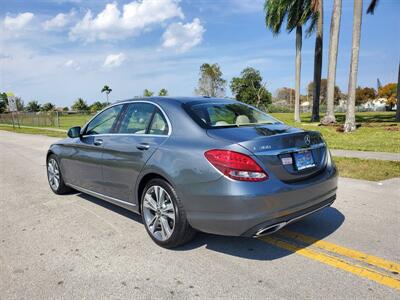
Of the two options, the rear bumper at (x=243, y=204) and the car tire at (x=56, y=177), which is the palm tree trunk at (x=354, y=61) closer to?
the car tire at (x=56, y=177)

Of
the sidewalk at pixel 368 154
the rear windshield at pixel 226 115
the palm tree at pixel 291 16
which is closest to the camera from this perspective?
the rear windshield at pixel 226 115

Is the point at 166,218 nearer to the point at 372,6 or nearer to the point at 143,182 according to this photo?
the point at 143,182

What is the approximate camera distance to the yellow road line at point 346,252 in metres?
3.20

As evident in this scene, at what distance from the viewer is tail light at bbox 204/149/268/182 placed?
3111 millimetres

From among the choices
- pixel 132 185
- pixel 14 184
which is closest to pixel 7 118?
pixel 14 184

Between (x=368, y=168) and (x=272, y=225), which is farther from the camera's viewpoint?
(x=368, y=168)

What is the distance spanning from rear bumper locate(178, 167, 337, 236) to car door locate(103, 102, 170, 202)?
0.77 meters

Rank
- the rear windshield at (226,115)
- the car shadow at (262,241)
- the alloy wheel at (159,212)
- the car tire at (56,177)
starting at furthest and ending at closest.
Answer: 1. the car tire at (56,177)
2. the rear windshield at (226,115)
3. the alloy wheel at (159,212)
4. the car shadow at (262,241)

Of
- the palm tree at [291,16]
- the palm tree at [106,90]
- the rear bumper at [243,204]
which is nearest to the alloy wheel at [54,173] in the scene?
the rear bumper at [243,204]

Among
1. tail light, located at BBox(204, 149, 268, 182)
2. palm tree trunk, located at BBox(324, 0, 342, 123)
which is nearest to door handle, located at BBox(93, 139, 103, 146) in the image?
tail light, located at BBox(204, 149, 268, 182)

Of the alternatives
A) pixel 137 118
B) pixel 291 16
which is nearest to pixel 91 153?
pixel 137 118

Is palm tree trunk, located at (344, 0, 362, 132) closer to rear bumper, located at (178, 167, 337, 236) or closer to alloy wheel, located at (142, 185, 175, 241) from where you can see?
rear bumper, located at (178, 167, 337, 236)

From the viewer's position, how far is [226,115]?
4102 mm

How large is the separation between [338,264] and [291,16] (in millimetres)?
25885
